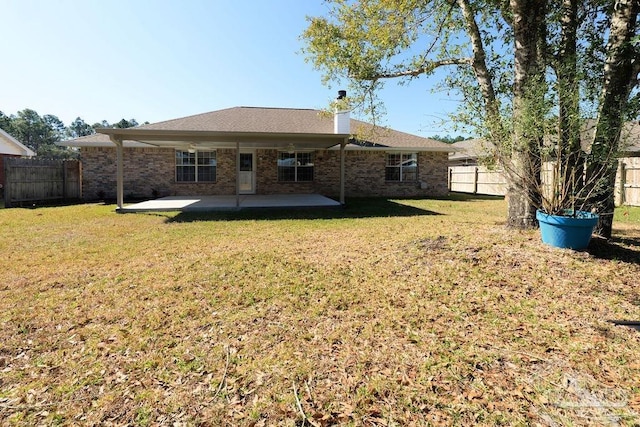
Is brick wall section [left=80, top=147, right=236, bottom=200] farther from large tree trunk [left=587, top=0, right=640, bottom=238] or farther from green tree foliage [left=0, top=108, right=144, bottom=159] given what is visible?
green tree foliage [left=0, top=108, right=144, bottom=159]

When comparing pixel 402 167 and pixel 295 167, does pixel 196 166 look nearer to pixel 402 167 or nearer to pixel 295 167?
pixel 295 167

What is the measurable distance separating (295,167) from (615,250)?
12882mm

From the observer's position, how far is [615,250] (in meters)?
5.38

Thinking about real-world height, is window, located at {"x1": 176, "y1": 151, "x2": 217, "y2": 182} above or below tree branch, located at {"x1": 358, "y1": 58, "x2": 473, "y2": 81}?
below

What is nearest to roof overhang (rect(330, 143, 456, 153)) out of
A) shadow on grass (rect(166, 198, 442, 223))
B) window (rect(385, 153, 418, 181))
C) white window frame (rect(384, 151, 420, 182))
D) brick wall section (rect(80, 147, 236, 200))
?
white window frame (rect(384, 151, 420, 182))

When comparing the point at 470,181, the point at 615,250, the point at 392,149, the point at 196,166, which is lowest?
the point at 615,250

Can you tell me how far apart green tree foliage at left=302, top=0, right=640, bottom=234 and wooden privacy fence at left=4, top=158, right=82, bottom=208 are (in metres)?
11.9

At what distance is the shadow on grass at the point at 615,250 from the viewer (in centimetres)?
505

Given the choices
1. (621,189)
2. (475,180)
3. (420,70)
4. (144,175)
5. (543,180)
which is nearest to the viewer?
(543,180)

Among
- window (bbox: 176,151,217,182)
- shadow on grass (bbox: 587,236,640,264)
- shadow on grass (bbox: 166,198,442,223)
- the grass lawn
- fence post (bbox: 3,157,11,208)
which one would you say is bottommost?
the grass lawn

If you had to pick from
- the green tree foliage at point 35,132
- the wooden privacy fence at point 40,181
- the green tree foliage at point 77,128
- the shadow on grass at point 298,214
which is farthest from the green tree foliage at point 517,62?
the green tree foliage at point 77,128

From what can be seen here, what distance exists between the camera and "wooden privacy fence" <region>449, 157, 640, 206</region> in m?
6.55

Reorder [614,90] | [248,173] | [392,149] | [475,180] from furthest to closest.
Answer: [475,180]
[392,149]
[248,173]
[614,90]

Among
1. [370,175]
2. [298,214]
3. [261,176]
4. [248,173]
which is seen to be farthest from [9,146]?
[370,175]
